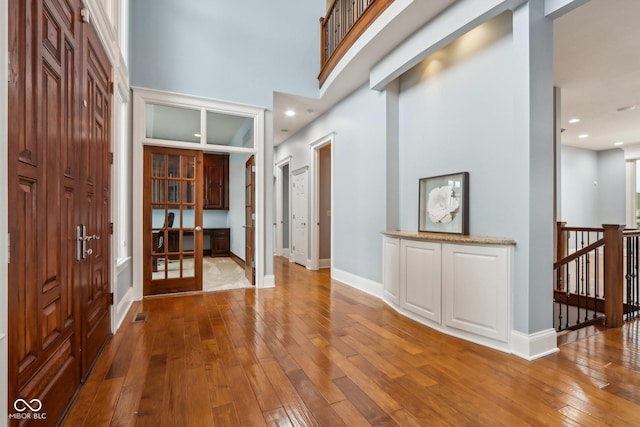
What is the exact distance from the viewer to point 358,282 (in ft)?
14.8

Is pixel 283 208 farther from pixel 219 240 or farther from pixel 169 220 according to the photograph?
pixel 169 220

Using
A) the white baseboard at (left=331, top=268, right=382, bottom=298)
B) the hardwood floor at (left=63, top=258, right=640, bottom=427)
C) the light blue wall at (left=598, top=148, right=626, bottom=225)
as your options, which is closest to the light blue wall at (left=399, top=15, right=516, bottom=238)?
the white baseboard at (left=331, top=268, right=382, bottom=298)

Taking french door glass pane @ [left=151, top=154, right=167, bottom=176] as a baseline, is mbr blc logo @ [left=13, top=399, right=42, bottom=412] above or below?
below

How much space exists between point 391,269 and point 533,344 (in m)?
1.53

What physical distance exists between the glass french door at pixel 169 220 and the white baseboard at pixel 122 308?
32cm

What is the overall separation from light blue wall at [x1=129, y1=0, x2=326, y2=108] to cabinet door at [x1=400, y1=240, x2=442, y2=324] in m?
2.95

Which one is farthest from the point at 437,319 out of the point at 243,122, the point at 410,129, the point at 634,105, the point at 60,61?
the point at 634,105

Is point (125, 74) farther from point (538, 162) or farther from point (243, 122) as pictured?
point (538, 162)

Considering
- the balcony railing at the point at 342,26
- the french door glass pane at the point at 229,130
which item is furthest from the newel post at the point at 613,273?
the french door glass pane at the point at 229,130

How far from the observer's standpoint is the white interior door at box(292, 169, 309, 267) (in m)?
6.27

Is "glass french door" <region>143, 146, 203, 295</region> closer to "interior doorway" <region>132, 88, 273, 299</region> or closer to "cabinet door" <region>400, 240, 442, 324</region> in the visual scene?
"interior doorway" <region>132, 88, 273, 299</region>

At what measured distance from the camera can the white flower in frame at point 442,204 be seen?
3.15 m

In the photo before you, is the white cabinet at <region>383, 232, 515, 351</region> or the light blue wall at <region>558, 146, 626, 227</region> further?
the light blue wall at <region>558, 146, 626, 227</region>

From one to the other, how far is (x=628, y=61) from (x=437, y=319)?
13.0 feet
